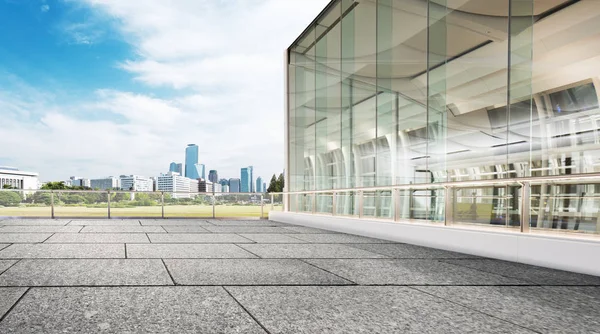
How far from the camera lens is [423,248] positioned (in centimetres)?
774

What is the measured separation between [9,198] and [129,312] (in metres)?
15.9

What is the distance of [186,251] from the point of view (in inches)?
274

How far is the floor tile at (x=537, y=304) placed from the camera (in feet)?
9.98

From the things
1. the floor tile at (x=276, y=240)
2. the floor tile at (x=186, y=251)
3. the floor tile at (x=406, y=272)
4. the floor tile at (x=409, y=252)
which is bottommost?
the floor tile at (x=276, y=240)

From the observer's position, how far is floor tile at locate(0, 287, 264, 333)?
2.82 metres

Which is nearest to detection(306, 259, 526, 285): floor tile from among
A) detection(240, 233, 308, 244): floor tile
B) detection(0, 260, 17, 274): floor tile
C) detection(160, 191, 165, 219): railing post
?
detection(240, 233, 308, 244): floor tile

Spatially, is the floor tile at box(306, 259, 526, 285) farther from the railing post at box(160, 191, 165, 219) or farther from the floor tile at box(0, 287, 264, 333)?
the railing post at box(160, 191, 165, 219)

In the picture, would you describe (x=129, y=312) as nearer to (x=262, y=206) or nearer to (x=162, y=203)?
(x=162, y=203)

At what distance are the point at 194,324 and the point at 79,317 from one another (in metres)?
0.79

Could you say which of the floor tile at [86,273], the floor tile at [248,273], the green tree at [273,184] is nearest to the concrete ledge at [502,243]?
the floor tile at [248,273]

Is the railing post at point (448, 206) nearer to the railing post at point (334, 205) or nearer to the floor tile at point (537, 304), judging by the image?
the floor tile at point (537, 304)

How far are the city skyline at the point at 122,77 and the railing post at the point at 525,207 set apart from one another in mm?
14965

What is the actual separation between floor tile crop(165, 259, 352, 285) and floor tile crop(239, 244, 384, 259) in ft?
2.20

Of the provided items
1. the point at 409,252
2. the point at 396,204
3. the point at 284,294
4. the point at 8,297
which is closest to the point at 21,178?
the point at 396,204
